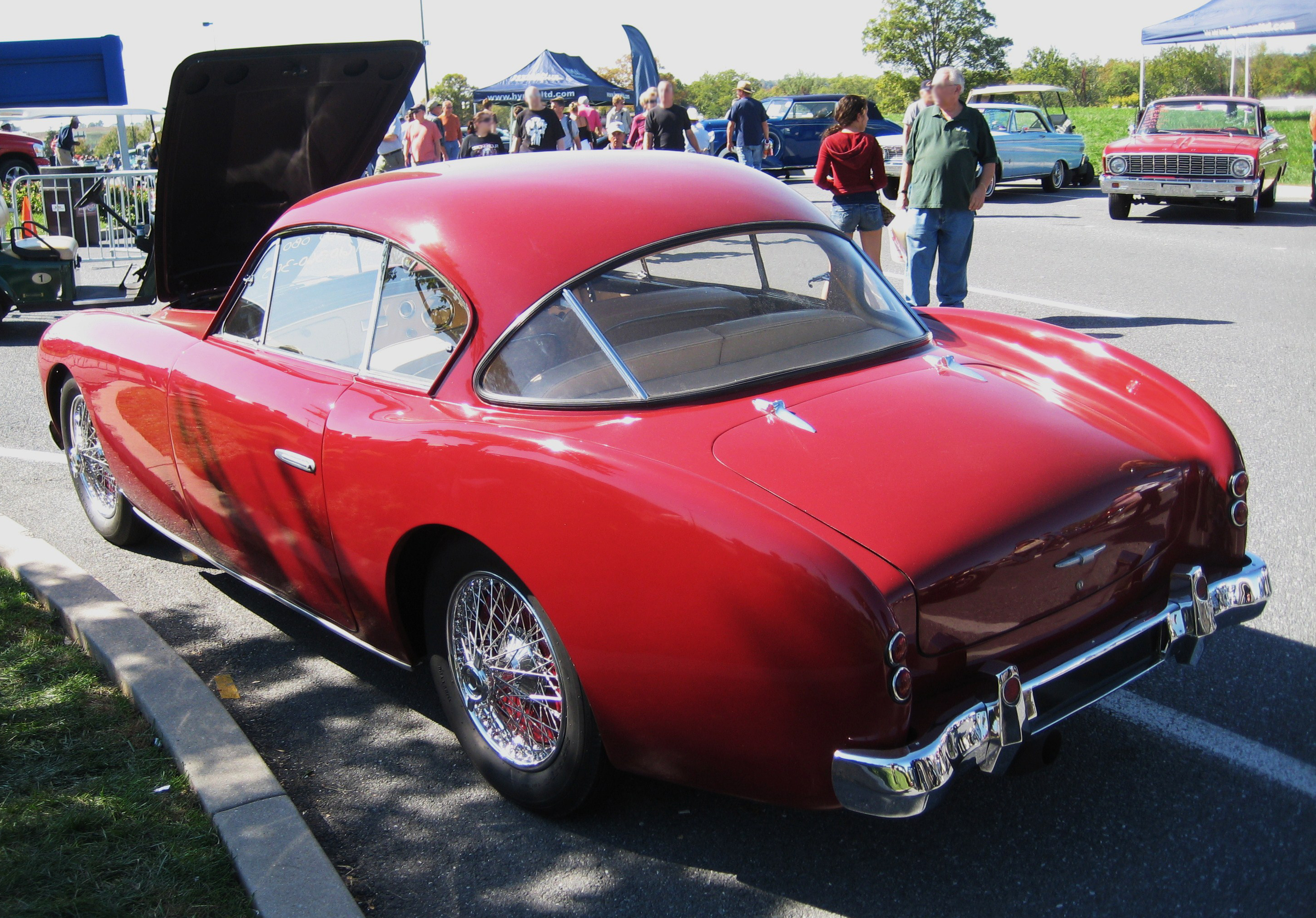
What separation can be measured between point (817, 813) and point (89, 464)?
11.9ft

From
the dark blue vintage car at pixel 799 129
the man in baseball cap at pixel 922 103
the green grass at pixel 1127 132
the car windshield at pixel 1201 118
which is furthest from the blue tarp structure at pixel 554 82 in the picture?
the man in baseball cap at pixel 922 103

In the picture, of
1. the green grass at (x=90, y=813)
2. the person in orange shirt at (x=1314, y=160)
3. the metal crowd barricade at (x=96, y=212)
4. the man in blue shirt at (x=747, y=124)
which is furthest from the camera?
the man in blue shirt at (x=747, y=124)

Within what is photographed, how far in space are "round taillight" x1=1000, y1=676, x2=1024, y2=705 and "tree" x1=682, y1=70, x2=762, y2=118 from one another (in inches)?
3710

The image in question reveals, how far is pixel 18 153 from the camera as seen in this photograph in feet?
80.1

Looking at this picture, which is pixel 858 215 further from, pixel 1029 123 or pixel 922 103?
pixel 1029 123

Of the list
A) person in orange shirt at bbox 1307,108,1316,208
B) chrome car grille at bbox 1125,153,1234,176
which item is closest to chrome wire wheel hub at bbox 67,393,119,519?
chrome car grille at bbox 1125,153,1234,176

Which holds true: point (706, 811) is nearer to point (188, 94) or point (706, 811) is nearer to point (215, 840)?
point (215, 840)

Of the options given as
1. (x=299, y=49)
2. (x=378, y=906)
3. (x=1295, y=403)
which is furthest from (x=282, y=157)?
(x=1295, y=403)

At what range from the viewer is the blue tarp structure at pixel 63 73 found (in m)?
7.40

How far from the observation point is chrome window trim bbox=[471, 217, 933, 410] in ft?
9.41

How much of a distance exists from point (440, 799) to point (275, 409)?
1.26 meters

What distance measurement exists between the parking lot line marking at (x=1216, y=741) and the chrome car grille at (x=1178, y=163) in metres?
14.0

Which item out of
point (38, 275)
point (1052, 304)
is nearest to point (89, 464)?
point (38, 275)

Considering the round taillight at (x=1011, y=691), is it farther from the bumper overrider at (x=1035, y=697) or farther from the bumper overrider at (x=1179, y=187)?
the bumper overrider at (x=1179, y=187)
